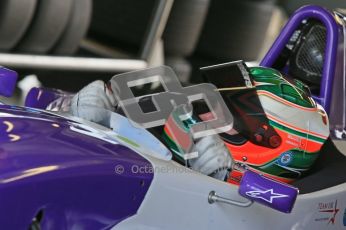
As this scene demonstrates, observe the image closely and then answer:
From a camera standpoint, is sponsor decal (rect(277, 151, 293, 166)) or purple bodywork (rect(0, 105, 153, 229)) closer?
purple bodywork (rect(0, 105, 153, 229))

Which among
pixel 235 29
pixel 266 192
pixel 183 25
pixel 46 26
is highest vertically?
pixel 266 192

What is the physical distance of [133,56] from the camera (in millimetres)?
2520

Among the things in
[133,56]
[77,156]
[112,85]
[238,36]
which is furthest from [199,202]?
[238,36]

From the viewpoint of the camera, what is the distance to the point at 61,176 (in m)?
0.77

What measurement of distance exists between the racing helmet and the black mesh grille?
0.29 m

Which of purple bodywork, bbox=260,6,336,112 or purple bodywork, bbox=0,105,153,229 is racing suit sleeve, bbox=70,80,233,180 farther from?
purple bodywork, bbox=260,6,336,112

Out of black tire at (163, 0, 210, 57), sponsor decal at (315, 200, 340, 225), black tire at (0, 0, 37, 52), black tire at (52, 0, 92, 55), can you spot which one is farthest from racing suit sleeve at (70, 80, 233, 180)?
black tire at (163, 0, 210, 57)

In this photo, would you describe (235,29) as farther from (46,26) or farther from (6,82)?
(6,82)

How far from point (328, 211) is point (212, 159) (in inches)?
11.3

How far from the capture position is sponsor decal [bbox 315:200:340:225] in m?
1.14

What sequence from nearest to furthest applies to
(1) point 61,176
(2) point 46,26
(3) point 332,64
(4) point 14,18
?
(1) point 61,176 → (3) point 332,64 → (4) point 14,18 → (2) point 46,26

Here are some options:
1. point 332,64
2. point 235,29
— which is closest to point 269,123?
point 332,64

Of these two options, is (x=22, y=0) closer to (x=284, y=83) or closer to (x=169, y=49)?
(x=169, y=49)

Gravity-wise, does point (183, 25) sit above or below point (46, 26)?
below
